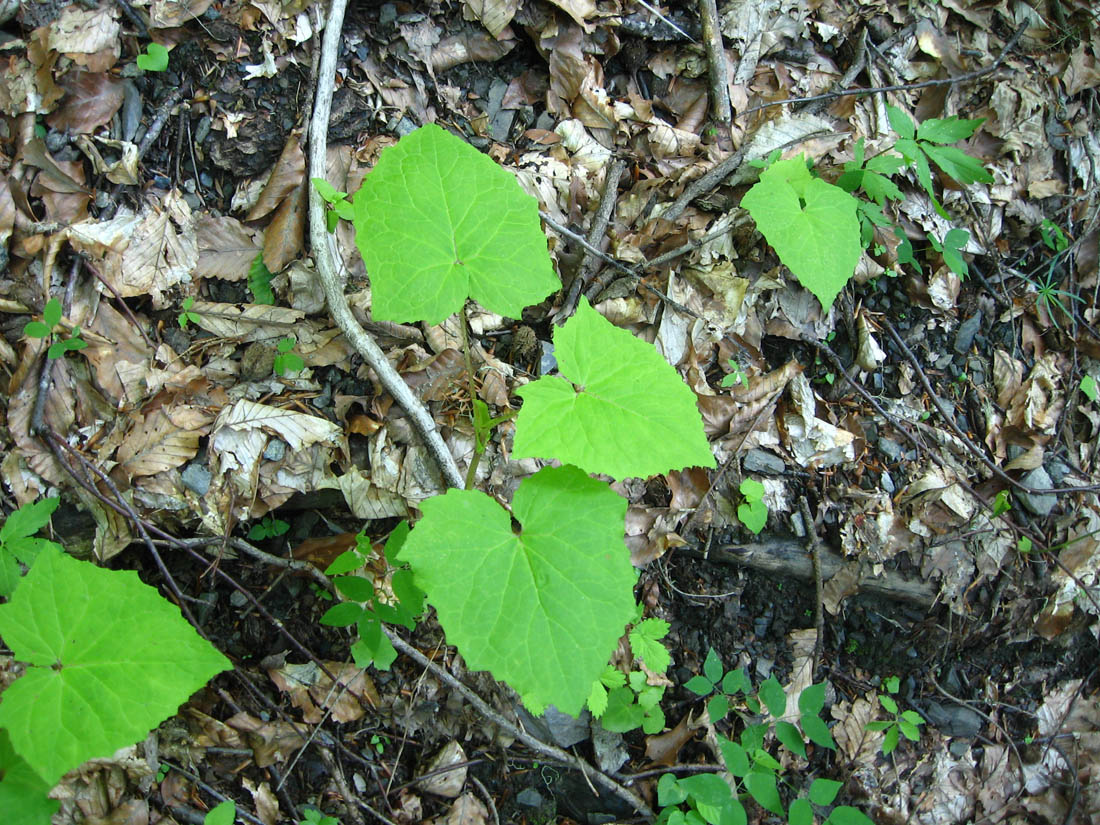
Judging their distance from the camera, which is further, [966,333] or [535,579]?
[966,333]

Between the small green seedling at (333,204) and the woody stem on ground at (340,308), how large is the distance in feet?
0.07

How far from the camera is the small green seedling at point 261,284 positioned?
2.47m

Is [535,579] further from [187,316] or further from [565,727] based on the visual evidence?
[187,316]

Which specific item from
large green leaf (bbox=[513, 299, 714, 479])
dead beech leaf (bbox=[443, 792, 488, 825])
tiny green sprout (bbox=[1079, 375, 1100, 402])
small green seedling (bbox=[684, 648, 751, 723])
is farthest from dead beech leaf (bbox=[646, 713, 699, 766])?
tiny green sprout (bbox=[1079, 375, 1100, 402])

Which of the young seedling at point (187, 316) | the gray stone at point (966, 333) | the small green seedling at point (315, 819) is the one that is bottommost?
the small green seedling at point (315, 819)

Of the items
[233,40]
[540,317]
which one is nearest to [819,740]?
[540,317]

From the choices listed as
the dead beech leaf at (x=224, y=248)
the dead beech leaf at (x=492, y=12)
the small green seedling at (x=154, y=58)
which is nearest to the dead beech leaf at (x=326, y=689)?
the dead beech leaf at (x=224, y=248)

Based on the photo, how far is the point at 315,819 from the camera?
7.26 feet

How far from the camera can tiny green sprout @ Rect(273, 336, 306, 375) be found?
92.7 inches

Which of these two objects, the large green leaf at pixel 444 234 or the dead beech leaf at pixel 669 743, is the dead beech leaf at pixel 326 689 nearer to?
the dead beech leaf at pixel 669 743

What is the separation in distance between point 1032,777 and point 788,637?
1574mm

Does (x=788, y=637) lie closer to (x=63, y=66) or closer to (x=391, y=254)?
(x=391, y=254)

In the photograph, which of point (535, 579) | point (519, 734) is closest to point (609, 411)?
point (535, 579)

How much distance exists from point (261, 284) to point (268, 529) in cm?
91
